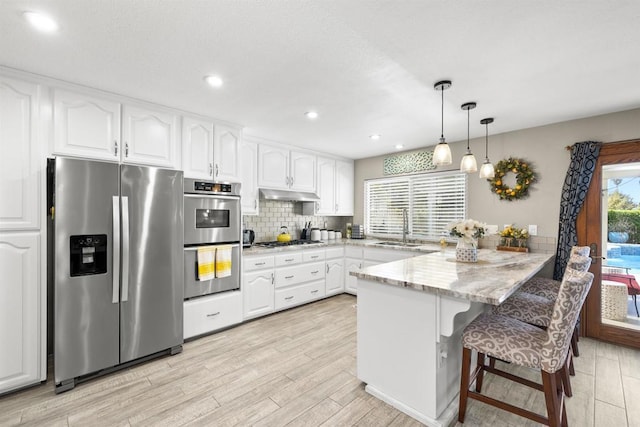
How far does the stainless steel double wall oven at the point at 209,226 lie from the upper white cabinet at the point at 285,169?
0.79 meters

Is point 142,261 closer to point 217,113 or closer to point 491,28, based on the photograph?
point 217,113

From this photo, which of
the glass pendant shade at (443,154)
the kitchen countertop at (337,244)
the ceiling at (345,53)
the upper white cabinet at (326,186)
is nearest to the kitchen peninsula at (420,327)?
the glass pendant shade at (443,154)

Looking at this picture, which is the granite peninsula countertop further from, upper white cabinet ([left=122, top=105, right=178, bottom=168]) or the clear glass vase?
upper white cabinet ([left=122, top=105, right=178, bottom=168])

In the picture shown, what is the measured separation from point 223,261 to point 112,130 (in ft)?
5.26

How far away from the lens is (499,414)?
6.17 feet

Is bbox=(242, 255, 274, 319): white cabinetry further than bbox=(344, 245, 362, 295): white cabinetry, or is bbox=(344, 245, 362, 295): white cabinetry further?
bbox=(344, 245, 362, 295): white cabinetry

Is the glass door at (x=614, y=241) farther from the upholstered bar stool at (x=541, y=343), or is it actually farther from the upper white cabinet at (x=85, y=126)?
the upper white cabinet at (x=85, y=126)

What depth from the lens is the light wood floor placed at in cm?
185

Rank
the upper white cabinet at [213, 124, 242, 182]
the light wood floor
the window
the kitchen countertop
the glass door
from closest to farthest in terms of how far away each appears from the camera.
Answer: the light wood floor → the glass door → the upper white cabinet at [213, 124, 242, 182] → the kitchen countertop → the window

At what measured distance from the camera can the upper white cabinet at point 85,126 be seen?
229 centimetres

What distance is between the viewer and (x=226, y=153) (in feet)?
10.8

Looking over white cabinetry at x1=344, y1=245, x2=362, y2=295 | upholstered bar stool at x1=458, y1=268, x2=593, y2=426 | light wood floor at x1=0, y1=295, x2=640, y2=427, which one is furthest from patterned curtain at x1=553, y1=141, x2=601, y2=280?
white cabinetry at x1=344, y1=245, x2=362, y2=295

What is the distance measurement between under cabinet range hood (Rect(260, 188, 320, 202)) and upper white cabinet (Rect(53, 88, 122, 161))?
1741 mm

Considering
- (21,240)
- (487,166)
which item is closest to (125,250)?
(21,240)
